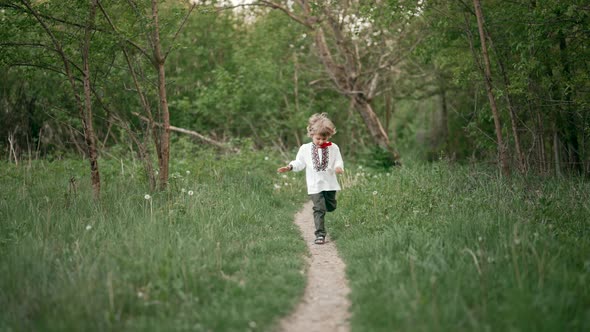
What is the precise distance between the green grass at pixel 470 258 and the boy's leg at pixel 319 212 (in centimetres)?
33

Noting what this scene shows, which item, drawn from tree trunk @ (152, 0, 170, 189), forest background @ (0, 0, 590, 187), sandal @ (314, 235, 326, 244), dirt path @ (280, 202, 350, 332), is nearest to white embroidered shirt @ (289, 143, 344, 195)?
sandal @ (314, 235, 326, 244)

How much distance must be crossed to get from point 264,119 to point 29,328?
634 inches

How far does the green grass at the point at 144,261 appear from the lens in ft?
13.5

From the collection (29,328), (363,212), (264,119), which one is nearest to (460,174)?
(363,212)

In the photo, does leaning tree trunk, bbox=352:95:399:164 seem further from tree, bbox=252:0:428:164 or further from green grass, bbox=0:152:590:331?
green grass, bbox=0:152:590:331

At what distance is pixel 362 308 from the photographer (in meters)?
4.33

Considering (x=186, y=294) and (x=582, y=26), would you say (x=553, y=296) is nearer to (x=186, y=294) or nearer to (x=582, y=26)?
(x=186, y=294)

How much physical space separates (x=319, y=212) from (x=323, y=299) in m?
2.49

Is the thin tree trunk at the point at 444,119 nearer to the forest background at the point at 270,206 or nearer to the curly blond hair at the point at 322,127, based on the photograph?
the forest background at the point at 270,206

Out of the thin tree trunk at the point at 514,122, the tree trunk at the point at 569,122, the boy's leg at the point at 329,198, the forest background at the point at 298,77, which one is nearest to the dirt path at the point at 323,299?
the boy's leg at the point at 329,198

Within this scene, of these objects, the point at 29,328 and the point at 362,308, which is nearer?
the point at 29,328

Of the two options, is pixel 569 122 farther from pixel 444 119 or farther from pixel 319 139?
pixel 444 119

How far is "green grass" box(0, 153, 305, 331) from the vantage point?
13.5 ft

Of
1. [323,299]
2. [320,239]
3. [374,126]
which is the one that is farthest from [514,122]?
[374,126]
